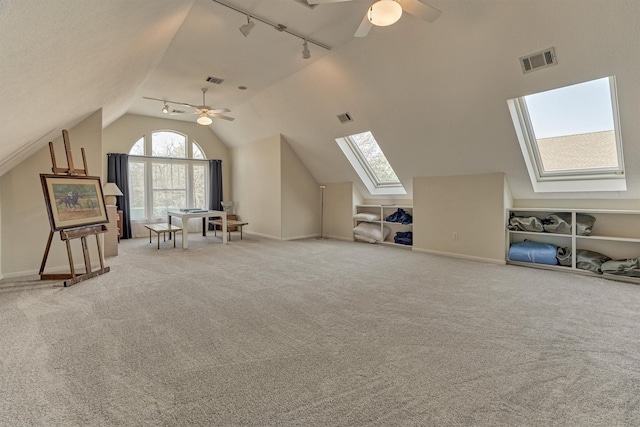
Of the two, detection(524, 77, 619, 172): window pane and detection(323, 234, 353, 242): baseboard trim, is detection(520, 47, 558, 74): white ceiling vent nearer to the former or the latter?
detection(524, 77, 619, 172): window pane

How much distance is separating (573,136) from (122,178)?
8.88 metres

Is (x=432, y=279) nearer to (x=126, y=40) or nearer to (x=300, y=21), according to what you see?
(x=300, y=21)

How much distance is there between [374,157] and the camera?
6.58 meters

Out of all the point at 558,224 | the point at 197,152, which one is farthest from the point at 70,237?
the point at 558,224

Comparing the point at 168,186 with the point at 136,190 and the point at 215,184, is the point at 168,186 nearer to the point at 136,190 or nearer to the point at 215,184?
the point at 136,190

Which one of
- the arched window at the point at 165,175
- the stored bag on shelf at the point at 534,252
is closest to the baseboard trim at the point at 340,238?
the stored bag on shelf at the point at 534,252

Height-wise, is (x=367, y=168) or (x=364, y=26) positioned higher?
(x=364, y=26)

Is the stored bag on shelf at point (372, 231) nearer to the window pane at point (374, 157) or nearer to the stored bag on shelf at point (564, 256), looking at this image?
the window pane at point (374, 157)

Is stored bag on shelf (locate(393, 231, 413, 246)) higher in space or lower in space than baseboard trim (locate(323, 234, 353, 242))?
higher

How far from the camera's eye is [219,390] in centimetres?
171

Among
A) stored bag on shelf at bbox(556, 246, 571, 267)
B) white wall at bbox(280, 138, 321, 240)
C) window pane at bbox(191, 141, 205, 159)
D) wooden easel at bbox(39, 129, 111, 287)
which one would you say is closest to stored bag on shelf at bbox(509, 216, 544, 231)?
stored bag on shelf at bbox(556, 246, 571, 267)

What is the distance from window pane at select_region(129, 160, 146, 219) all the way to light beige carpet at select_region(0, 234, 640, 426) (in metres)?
4.40

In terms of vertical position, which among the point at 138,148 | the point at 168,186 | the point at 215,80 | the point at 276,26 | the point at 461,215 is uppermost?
the point at 215,80

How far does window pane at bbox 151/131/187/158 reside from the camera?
8094 mm
